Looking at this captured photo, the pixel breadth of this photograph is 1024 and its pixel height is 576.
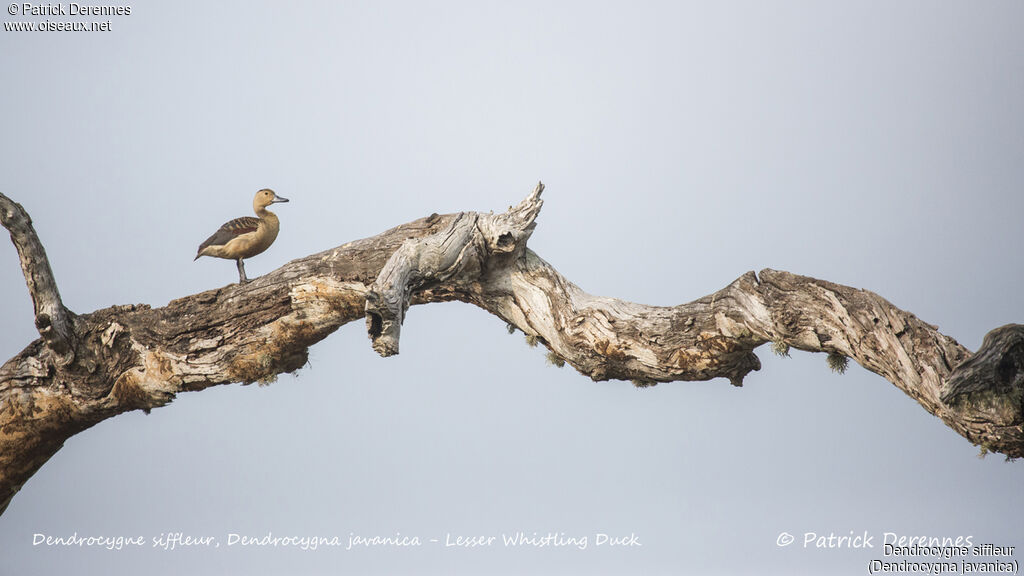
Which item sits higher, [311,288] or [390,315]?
[311,288]

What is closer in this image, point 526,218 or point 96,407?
point 526,218

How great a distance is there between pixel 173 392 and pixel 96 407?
536mm

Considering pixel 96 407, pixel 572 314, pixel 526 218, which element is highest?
pixel 526 218

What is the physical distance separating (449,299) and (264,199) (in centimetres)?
139

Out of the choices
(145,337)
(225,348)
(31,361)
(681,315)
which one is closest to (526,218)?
(681,315)

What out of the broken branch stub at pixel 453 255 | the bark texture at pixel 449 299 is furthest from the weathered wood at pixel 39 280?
the broken branch stub at pixel 453 255

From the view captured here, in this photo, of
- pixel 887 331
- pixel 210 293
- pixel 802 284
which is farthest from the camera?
pixel 210 293

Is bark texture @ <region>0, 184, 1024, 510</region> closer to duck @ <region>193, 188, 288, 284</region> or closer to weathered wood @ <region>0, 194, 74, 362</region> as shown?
weathered wood @ <region>0, 194, 74, 362</region>

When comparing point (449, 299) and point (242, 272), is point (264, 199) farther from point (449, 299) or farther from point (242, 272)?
point (449, 299)

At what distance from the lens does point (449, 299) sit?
5.84 m

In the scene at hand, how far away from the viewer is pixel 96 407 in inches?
240

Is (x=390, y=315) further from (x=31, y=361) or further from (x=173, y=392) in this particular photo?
(x=31, y=361)

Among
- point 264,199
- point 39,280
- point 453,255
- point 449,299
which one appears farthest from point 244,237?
point 453,255

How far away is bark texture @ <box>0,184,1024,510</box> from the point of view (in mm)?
4180
